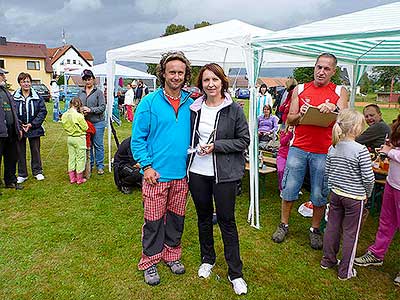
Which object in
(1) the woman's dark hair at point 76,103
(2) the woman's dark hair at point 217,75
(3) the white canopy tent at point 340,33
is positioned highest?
(3) the white canopy tent at point 340,33

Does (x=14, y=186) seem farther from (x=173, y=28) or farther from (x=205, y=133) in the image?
(x=173, y=28)

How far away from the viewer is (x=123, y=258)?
3393mm

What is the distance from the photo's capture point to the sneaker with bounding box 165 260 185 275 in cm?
310

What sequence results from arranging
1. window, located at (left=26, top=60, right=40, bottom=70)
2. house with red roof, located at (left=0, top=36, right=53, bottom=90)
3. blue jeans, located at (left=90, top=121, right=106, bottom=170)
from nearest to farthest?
blue jeans, located at (left=90, top=121, right=106, bottom=170) < house with red roof, located at (left=0, top=36, right=53, bottom=90) < window, located at (left=26, top=60, right=40, bottom=70)

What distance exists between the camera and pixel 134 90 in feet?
53.0

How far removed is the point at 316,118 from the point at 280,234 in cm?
138

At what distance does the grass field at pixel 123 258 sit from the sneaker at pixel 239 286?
5 cm

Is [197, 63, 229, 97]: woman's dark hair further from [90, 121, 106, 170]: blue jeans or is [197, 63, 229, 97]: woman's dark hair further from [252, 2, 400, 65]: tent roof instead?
[90, 121, 106, 170]: blue jeans

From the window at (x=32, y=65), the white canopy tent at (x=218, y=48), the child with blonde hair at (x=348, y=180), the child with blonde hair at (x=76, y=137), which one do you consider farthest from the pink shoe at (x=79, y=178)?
the window at (x=32, y=65)

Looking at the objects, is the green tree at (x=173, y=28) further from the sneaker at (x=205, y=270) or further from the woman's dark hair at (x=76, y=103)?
the sneaker at (x=205, y=270)

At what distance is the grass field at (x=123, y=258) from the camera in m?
2.88

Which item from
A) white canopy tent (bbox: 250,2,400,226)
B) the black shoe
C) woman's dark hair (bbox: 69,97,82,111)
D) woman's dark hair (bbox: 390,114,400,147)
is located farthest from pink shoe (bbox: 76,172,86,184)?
woman's dark hair (bbox: 390,114,400,147)

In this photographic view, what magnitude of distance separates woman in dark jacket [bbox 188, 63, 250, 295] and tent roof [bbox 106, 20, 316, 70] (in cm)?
154

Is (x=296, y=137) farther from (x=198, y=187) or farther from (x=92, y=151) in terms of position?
(x=92, y=151)
